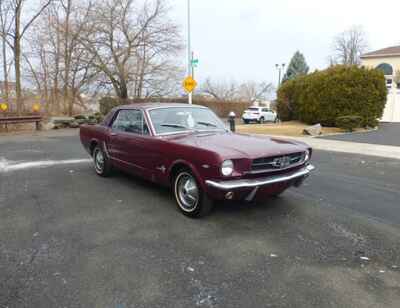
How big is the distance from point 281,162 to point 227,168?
2.76 feet

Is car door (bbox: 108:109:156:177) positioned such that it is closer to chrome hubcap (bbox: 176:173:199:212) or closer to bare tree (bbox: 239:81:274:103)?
chrome hubcap (bbox: 176:173:199:212)

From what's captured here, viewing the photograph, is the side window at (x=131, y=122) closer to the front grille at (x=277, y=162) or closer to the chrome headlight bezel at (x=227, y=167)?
the chrome headlight bezel at (x=227, y=167)

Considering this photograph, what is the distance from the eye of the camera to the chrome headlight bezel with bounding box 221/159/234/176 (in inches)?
136

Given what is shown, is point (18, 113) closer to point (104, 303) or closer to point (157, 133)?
point (157, 133)

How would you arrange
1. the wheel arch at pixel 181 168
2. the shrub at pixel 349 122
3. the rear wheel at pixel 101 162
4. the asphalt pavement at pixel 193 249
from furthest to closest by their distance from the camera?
the shrub at pixel 349 122 → the rear wheel at pixel 101 162 → the wheel arch at pixel 181 168 → the asphalt pavement at pixel 193 249

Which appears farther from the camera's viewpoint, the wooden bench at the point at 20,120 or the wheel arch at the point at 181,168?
the wooden bench at the point at 20,120

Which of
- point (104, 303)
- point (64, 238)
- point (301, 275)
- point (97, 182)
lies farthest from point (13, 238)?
point (301, 275)

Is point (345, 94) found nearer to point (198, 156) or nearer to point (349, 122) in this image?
point (349, 122)

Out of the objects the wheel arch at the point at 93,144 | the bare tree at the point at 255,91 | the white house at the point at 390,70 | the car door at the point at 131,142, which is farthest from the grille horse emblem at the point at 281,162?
the bare tree at the point at 255,91

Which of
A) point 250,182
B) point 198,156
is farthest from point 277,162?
point 198,156

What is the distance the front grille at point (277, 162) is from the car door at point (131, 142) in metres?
1.62

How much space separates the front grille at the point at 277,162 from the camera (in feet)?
11.9

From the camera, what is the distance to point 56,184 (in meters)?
5.71

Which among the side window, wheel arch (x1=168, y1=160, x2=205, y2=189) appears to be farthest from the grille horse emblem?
the side window
